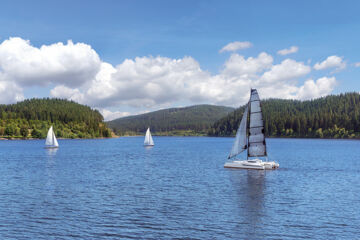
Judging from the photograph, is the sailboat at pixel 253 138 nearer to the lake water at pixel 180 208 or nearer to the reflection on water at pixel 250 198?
the reflection on water at pixel 250 198

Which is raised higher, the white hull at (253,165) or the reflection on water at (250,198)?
the white hull at (253,165)

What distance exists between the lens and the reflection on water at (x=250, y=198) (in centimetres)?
2891

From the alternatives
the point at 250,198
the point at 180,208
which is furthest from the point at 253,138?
the point at 180,208

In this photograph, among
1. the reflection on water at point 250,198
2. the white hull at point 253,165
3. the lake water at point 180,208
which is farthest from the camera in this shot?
the white hull at point 253,165

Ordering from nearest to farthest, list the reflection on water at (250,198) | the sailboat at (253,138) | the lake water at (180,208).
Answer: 1. the lake water at (180,208)
2. the reflection on water at (250,198)
3. the sailboat at (253,138)

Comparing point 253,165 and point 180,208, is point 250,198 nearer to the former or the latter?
point 180,208

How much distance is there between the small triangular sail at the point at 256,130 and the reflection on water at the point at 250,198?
14.7 feet

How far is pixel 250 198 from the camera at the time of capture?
133ft

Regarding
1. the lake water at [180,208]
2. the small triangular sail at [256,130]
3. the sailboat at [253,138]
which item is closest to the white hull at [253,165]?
the sailboat at [253,138]

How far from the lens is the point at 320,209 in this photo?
34.8 metres

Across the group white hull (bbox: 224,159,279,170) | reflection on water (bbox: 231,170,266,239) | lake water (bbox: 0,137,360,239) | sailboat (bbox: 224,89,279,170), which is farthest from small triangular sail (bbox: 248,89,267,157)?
lake water (bbox: 0,137,360,239)

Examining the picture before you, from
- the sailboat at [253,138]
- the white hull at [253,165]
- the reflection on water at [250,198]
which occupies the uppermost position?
the sailboat at [253,138]

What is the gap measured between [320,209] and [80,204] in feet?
88.9

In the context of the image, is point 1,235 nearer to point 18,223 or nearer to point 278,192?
point 18,223
